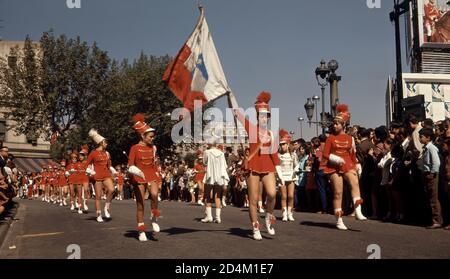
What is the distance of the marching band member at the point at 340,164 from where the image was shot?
10.5 metres

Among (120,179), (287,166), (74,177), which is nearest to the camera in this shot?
(287,166)

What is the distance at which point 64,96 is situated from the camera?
4097cm

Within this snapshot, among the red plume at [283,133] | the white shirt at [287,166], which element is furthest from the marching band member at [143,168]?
the white shirt at [287,166]

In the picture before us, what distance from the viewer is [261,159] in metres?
9.15

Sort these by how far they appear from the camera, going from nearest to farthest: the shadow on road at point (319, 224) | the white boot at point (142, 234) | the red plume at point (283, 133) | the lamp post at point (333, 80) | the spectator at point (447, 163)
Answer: the white boot at point (142, 234) → the spectator at point (447, 163) → the shadow on road at point (319, 224) → the red plume at point (283, 133) → the lamp post at point (333, 80)

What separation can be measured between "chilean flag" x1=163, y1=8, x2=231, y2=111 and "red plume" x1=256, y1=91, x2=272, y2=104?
0.81m

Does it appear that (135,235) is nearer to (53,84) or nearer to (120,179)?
(120,179)

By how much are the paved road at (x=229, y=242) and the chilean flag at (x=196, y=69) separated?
2.60 metres

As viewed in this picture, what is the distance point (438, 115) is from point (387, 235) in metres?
35.7

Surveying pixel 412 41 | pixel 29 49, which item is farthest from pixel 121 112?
pixel 412 41

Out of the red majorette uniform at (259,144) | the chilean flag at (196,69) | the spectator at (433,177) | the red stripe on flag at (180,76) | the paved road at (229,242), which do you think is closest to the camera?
the paved road at (229,242)

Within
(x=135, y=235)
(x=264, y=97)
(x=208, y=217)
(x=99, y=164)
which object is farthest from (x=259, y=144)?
(x=99, y=164)

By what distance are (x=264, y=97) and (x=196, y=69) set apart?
1.52 m

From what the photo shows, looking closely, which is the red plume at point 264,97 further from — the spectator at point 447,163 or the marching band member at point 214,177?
the marching band member at point 214,177
